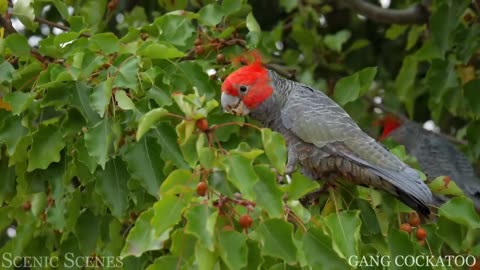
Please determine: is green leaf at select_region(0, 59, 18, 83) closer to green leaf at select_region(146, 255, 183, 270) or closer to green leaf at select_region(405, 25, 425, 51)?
green leaf at select_region(146, 255, 183, 270)

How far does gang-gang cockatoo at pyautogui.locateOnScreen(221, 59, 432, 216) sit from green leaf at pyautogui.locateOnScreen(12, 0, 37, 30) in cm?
79

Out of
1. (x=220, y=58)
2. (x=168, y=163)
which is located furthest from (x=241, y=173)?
(x=220, y=58)

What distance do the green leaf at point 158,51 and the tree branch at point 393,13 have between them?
6.95ft

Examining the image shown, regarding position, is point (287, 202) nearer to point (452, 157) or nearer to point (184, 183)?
point (184, 183)

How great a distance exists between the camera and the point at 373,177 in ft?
10.6

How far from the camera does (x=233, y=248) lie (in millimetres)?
2381

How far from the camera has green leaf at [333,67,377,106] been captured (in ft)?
12.3

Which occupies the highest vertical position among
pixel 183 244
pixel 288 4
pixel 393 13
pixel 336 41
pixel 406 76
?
pixel 183 244

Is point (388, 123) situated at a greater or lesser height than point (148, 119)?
lesser

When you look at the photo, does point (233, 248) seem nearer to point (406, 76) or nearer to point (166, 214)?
point (166, 214)

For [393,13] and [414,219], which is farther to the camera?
[393,13]

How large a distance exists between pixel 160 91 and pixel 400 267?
989 millimetres

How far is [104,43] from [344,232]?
1053 millimetres

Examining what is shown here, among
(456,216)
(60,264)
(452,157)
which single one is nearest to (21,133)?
(60,264)
